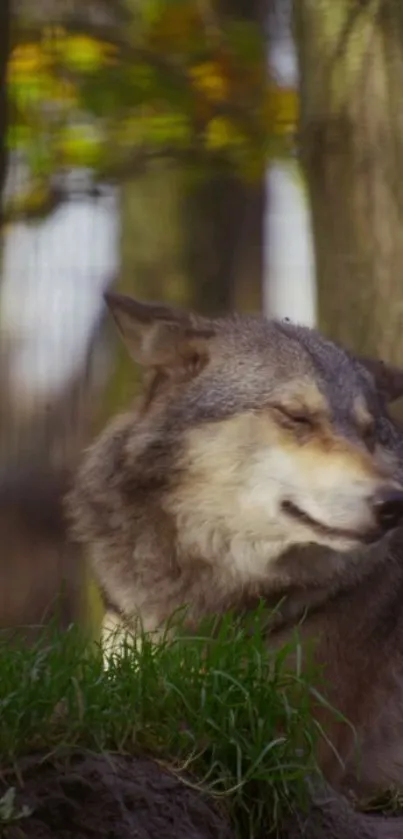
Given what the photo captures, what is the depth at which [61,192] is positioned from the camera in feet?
26.5

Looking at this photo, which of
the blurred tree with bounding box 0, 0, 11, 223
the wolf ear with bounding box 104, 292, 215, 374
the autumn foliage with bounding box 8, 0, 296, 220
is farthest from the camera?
the autumn foliage with bounding box 8, 0, 296, 220

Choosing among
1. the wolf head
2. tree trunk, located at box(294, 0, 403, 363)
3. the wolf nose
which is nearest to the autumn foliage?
tree trunk, located at box(294, 0, 403, 363)

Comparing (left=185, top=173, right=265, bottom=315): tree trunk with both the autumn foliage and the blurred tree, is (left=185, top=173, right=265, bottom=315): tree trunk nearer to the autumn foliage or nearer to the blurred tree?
the autumn foliage

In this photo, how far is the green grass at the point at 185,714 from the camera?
9.84 ft

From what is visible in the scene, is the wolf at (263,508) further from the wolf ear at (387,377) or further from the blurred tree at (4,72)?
the blurred tree at (4,72)

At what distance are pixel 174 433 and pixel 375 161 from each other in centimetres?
280

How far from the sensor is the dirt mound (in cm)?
275

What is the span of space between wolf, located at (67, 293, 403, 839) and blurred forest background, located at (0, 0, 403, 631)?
1566 mm

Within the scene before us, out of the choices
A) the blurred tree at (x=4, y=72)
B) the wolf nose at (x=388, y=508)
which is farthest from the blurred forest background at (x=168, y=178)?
the wolf nose at (x=388, y=508)

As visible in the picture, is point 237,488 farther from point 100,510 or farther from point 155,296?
point 155,296

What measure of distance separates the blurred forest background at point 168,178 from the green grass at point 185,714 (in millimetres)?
2895

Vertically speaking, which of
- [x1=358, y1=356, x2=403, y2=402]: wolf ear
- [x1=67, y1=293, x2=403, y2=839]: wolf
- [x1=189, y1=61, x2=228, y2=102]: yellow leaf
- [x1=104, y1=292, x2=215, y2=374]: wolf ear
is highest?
[x1=189, y1=61, x2=228, y2=102]: yellow leaf

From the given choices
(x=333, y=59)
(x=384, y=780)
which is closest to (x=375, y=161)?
(x=333, y=59)

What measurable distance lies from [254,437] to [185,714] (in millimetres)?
1340
